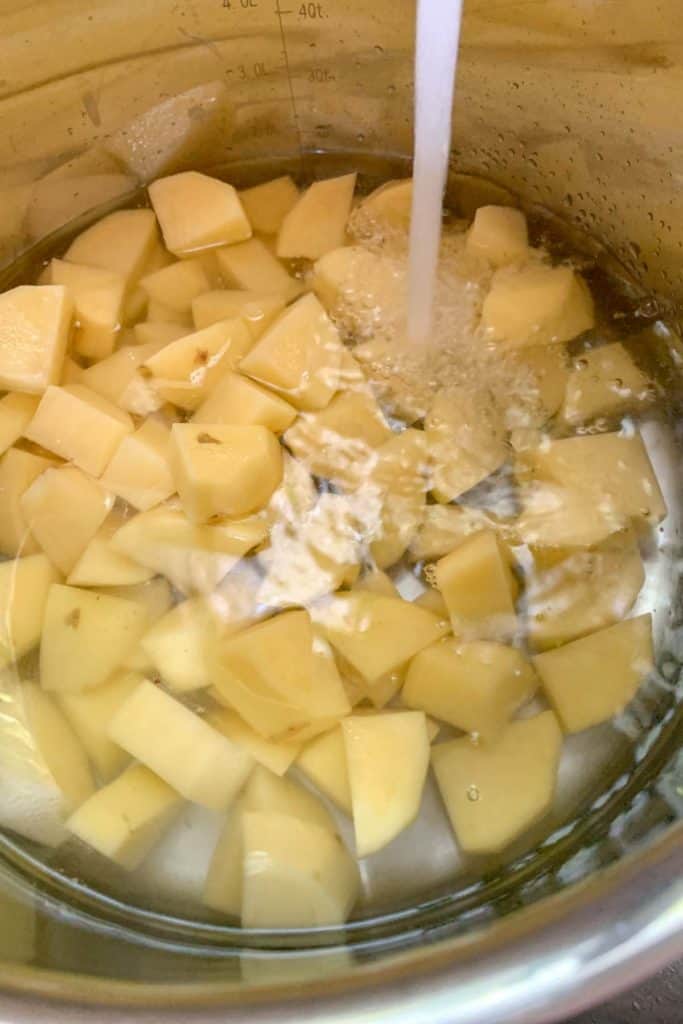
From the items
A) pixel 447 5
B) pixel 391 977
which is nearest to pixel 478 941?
pixel 391 977

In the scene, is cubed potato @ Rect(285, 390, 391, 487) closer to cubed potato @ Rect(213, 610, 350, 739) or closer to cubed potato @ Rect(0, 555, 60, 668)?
cubed potato @ Rect(213, 610, 350, 739)

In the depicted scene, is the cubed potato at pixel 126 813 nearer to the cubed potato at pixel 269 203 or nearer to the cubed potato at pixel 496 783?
the cubed potato at pixel 496 783

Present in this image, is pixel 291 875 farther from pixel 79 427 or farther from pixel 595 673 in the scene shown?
pixel 79 427

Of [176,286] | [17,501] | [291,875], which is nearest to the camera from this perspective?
[291,875]

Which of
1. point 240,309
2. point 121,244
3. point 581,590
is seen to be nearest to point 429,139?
point 240,309

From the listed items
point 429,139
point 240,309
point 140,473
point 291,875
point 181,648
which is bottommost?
point 291,875

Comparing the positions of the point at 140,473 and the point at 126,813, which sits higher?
the point at 140,473

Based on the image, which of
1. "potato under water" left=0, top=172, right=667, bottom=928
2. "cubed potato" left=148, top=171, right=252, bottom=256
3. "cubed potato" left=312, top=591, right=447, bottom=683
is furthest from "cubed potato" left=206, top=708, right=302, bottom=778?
"cubed potato" left=148, top=171, right=252, bottom=256
